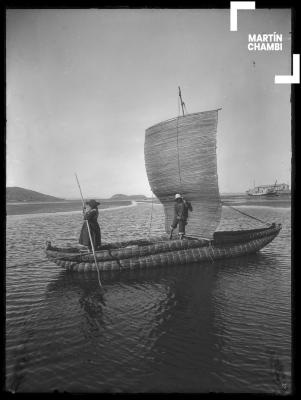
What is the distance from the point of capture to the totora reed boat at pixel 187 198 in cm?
1290

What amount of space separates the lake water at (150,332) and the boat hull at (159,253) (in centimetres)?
47

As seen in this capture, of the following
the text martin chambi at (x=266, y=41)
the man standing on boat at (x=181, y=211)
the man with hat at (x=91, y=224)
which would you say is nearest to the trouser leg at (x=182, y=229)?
the man standing on boat at (x=181, y=211)

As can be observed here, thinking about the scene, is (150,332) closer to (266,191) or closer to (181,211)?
(181,211)

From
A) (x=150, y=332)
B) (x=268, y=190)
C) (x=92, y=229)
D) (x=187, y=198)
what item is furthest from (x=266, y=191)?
(x=150, y=332)

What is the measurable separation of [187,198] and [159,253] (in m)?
3.49

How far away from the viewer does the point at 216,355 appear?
6.88 meters

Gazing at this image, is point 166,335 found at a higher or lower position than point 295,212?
lower

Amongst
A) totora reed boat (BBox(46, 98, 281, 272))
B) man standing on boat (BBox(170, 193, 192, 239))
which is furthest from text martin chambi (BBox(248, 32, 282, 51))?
man standing on boat (BBox(170, 193, 192, 239))

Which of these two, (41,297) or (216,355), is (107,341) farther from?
(41,297)

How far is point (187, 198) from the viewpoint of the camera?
15.5 metres

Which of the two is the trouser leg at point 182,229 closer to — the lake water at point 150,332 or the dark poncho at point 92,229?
the lake water at point 150,332

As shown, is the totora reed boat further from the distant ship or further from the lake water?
Answer: the distant ship
